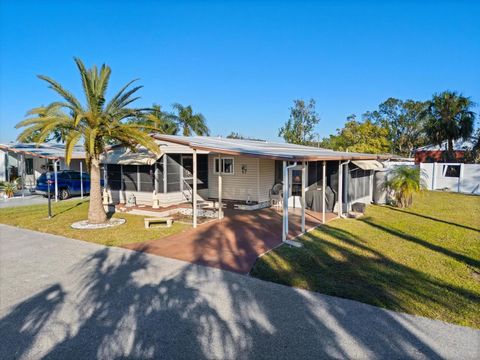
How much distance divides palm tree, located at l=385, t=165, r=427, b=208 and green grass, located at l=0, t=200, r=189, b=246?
971 cm

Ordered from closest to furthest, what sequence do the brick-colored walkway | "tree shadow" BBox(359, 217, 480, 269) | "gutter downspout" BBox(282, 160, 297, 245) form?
"tree shadow" BBox(359, 217, 480, 269) < the brick-colored walkway < "gutter downspout" BBox(282, 160, 297, 245)

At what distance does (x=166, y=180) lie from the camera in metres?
13.3

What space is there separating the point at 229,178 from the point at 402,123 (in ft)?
119

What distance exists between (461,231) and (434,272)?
4721 millimetres

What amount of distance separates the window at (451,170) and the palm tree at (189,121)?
69.9 feet

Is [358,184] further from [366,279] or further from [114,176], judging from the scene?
[114,176]

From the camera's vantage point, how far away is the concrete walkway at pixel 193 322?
3.82m

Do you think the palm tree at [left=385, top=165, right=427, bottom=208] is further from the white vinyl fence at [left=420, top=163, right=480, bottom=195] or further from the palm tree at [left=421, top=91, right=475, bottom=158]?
the palm tree at [left=421, top=91, right=475, bottom=158]

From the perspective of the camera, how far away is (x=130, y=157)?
13633mm

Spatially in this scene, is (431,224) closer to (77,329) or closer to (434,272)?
(434,272)

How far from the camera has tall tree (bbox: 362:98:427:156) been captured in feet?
136

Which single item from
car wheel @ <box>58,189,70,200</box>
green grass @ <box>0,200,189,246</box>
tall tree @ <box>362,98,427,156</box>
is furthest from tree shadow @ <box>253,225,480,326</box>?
tall tree @ <box>362,98,427,156</box>

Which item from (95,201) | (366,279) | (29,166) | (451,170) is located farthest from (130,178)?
(451,170)

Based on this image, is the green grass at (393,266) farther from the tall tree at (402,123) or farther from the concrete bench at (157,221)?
the tall tree at (402,123)
